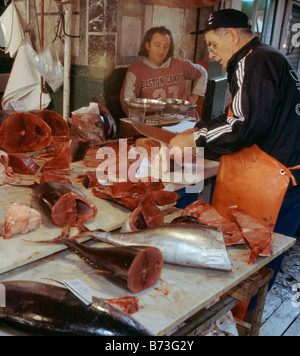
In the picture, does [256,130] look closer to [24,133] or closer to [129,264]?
[129,264]

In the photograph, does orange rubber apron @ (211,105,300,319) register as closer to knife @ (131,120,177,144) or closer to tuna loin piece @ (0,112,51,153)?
knife @ (131,120,177,144)

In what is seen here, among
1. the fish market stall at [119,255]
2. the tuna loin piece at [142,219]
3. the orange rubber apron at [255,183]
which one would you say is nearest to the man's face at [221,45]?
the orange rubber apron at [255,183]

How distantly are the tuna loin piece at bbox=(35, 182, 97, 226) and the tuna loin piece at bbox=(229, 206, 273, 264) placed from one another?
3.32 feet

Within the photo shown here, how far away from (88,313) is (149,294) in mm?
403

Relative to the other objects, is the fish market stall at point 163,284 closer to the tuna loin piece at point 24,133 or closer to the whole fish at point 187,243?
the whole fish at point 187,243

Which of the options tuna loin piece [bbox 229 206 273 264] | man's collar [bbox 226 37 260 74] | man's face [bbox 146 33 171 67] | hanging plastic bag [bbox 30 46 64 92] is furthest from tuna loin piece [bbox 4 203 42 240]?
man's face [bbox 146 33 171 67]

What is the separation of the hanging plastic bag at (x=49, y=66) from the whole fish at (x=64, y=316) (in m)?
4.72

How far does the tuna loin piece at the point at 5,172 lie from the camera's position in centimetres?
320

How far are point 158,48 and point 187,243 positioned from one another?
14.8 ft

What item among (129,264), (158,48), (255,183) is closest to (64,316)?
(129,264)

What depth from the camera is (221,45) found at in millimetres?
3359

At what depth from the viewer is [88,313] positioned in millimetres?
1753

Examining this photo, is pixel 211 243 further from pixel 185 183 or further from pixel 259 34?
pixel 259 34

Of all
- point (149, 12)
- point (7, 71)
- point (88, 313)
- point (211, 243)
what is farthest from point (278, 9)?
point (88, 313)
